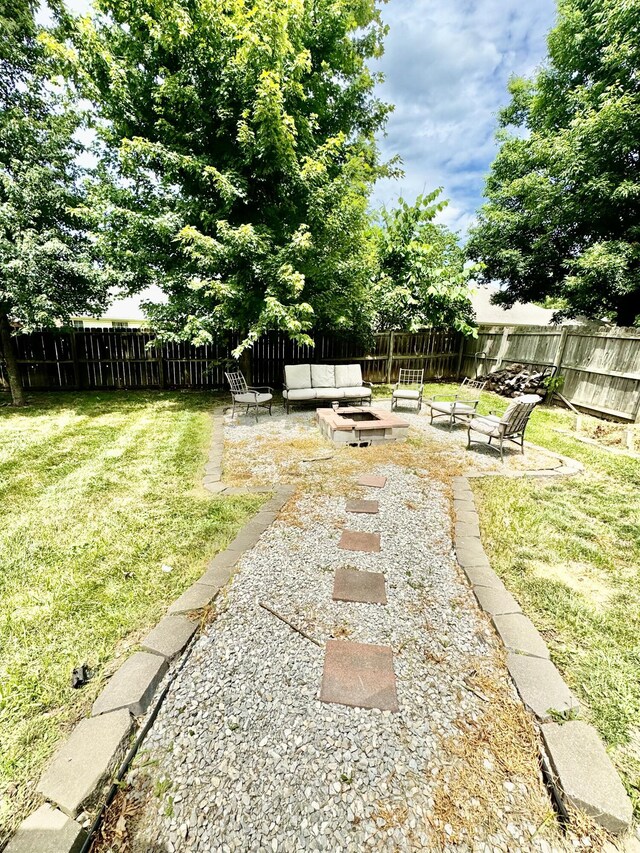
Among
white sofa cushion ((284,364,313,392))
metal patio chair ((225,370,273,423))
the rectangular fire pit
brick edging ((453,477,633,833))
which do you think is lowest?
brick edging ((453,477,633,833))

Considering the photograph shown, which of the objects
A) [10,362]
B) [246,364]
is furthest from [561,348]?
[10,362]

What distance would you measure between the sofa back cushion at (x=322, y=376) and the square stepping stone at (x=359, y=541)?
4.99m

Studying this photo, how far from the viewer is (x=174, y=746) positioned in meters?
1.51

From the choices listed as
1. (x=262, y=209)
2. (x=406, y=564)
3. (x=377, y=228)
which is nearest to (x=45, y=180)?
(x=262, y=209)

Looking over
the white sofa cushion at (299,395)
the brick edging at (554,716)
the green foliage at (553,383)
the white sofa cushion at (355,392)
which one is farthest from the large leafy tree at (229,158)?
the brick edging at (554,716)

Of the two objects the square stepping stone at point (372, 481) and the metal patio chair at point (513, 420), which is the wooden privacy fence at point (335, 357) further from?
the square stepping stone at point (372, 481)

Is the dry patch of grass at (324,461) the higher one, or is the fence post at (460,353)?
the fence post at (460,353)

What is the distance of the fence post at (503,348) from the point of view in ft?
32.1

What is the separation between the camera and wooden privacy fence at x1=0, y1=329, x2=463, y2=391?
8672mm

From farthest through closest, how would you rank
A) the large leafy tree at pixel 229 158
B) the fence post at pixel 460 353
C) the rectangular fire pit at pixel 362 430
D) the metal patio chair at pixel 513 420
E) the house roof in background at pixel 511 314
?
1. the house roof in background at pixel 511 314
2. the fence post at pixel 460 353
3. the large leafy tree at pixel 229 158
4. the rectangular fire pit at pixel 362 430
5. the metal patio chair at pixel 513 420

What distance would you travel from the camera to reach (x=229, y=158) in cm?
691

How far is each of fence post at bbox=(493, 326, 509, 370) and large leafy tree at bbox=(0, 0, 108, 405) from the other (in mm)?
9873

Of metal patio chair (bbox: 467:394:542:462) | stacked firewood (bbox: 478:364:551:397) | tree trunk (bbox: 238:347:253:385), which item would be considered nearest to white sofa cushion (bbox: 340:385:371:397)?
metal patio chair (bbox: 467:394:542:462)

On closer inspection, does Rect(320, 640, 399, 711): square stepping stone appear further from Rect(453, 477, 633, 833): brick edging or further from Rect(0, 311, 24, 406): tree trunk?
Rect(0, 311, 24, 406): tree trunk
